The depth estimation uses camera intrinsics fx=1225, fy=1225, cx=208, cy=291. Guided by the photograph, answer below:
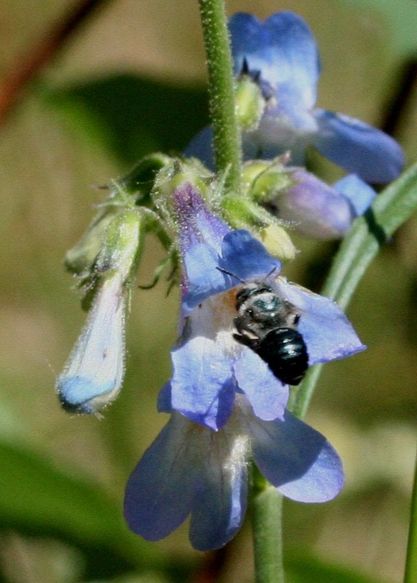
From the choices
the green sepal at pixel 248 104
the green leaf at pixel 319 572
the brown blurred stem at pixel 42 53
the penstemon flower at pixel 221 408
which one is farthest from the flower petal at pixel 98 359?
the brown blurred stem at pixel 42 53

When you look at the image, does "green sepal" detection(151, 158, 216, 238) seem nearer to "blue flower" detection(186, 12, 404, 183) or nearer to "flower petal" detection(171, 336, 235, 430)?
"flower petal" detection(171, 336, 235, 430)

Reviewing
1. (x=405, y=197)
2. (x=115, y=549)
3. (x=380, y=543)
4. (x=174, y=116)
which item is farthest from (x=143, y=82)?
(x=380, y=543)

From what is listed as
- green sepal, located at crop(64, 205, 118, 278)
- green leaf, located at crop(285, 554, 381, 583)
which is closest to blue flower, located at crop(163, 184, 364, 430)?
green sepal, located at crop(64, 205, 118, 278)

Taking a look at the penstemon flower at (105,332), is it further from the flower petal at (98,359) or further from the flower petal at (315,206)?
the flower petal at (315,206)

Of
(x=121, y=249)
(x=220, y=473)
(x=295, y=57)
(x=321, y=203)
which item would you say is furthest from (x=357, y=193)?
(x=220, y=473)

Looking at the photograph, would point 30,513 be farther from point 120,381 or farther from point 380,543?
point 380,543

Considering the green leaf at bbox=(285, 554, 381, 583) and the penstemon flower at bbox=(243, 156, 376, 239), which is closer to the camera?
the penstemon flower at bbox=(243, 156, 376, 239)
